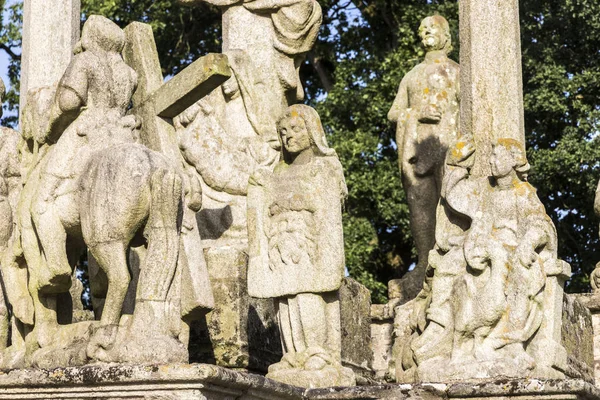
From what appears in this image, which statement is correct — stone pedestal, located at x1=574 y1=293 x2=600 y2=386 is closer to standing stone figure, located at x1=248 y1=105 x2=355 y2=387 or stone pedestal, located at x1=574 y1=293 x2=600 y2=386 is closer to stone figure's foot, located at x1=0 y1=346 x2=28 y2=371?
standing stone figure, located at x1=248 y1=105 x2=355 y2=387

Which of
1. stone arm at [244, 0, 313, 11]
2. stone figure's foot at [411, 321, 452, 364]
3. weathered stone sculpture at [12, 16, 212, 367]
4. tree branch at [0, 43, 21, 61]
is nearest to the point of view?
weathered stone sculpture at [12, 16, 212, 367]

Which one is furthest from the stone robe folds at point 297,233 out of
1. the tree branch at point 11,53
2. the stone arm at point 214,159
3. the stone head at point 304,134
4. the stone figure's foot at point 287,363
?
the tree branch at point 11,53

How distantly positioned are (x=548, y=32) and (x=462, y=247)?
36.7ft

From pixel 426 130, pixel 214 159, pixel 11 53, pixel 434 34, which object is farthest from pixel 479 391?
pixel 11 53

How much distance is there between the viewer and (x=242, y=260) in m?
13.3

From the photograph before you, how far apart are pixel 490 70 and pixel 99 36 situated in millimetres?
3154

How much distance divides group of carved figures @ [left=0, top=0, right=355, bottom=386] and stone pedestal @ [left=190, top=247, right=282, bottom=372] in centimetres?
72

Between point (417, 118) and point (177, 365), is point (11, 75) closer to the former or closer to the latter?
point (417, 118)

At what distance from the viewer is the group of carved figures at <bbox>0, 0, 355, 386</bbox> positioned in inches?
449

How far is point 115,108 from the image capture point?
1230 cm

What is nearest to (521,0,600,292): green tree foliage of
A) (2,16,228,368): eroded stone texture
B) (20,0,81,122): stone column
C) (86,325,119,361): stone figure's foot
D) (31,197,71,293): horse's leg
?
(20,0,81,122): stone column

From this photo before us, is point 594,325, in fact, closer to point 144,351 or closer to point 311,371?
point 311,371

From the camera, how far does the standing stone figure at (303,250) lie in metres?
12.2

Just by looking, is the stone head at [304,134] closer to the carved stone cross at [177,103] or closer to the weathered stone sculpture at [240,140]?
the carved stone cross at [177,103]
